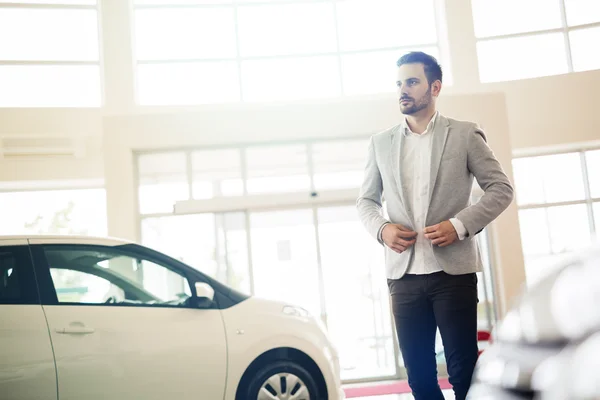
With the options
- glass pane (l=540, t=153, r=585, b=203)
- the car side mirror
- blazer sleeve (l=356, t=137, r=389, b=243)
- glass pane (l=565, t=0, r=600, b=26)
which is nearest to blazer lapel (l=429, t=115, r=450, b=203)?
blazer sleeve (l=356, t=137, r=389, b=243)

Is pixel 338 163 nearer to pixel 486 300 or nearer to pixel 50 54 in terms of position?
pixel 486 300

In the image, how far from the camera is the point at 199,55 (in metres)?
11.5

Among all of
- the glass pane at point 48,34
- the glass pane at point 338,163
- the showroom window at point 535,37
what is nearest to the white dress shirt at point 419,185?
the glass pane at point 338,163

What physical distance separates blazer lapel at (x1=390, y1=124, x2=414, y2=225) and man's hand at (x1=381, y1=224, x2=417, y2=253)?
0.10 m

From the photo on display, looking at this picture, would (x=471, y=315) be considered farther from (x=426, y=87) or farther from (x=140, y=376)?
(x=140, y=376)

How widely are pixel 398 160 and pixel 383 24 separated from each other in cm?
994

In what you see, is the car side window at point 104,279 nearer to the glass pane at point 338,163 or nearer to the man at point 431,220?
the man at point 431,220

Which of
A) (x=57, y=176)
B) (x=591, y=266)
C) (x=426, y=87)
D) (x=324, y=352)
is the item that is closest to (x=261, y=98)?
(x=57, y=176)

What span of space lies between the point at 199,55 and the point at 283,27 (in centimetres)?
168

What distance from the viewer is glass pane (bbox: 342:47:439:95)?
11461 millimetres

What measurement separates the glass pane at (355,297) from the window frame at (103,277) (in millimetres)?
4399

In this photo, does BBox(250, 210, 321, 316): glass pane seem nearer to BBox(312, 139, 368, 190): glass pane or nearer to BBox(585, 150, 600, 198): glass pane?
BBox(312, 139, 368, 190): glass pane

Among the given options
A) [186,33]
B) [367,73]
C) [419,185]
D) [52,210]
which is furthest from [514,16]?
[419,185]

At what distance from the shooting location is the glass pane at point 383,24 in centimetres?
1159
